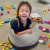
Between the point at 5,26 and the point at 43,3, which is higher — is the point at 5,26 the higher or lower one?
the lower one

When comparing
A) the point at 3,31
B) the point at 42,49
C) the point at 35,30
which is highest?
the point at 35,30

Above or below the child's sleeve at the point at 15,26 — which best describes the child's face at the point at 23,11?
above

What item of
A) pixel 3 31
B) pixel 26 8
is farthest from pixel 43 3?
pixel 26 8

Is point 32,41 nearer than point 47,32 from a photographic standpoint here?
Yes

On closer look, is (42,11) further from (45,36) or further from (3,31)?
(3,31)

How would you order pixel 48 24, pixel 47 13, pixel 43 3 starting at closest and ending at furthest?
1. pixel 48 24
2. pixel 47 13
3. pixel 43 3

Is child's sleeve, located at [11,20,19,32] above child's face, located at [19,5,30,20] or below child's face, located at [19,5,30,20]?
below

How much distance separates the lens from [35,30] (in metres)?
0.82

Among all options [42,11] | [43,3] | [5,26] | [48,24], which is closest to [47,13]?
[42,11]

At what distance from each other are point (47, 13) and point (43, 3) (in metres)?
0.49

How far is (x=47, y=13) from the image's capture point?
1.68m

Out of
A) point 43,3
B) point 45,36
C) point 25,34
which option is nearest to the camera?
point 25,34

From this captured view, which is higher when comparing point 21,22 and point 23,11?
point 23,11

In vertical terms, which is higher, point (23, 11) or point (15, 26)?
point (23, 11)
